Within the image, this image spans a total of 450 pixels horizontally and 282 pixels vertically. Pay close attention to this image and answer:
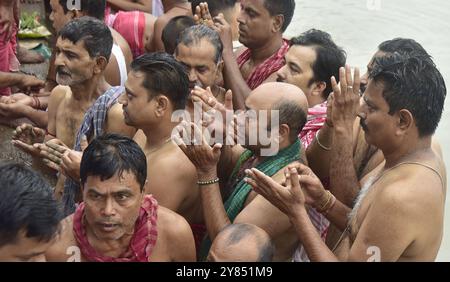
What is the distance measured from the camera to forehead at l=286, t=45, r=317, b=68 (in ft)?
12.7

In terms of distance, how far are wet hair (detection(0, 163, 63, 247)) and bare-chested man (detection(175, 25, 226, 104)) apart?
1.51 meters

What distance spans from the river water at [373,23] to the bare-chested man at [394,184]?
5.26 m

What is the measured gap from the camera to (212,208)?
122 inches

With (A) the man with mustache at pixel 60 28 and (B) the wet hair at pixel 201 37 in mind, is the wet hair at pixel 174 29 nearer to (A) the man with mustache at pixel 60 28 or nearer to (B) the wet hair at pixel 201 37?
(A) the man with mustache at pixel 60 28

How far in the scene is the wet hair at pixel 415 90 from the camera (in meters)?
2.79

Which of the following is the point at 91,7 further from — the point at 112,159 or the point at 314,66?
the point at 112,159

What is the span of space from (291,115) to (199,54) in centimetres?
83

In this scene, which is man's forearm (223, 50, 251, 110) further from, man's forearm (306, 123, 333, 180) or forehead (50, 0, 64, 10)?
forehead (50, 0, 64, 10)

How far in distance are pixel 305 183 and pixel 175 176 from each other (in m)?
0.56

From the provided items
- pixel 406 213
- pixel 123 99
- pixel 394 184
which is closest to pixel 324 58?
pixel 123 99

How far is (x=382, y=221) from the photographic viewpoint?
2.62m
